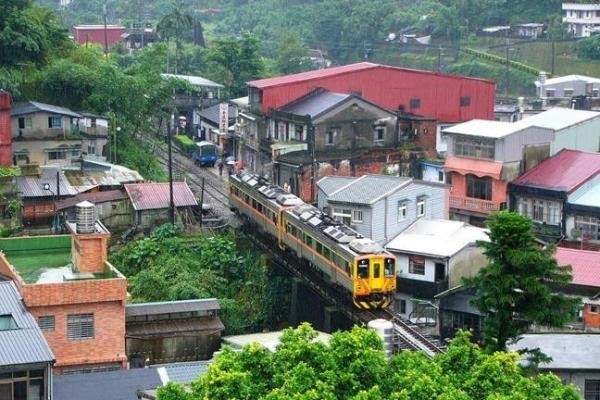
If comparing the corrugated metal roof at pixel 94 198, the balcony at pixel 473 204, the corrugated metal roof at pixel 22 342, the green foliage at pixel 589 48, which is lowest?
the balcony at pixel 473 204

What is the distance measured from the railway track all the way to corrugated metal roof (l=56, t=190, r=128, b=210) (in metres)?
3.96

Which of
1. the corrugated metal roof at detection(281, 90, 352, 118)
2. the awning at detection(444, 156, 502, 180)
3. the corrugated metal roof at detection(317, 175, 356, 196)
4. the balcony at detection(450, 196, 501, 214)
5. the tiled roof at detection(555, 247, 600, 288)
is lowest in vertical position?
the tiled roof at detection(555, 247, 600, 288)

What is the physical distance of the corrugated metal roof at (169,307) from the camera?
25.5 meters

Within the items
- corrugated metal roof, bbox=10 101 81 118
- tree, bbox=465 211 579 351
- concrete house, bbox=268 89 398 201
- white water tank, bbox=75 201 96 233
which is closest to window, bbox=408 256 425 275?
tree, bbox=465 211 579 351

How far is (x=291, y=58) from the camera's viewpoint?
68.5m

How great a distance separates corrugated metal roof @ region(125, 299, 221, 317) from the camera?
25547 millimetres

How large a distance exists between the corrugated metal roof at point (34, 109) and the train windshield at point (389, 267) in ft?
49.3

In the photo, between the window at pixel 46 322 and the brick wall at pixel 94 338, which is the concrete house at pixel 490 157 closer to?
the brick wall at pixel 94 338

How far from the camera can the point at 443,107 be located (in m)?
44.7

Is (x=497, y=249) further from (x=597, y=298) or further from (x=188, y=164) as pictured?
(x=188, y=164)

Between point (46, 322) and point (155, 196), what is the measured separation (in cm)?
1264

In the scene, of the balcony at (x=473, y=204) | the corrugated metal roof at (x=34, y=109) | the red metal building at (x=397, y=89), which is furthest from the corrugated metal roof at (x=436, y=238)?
the corrugated metal roof at (x=34, y=109)

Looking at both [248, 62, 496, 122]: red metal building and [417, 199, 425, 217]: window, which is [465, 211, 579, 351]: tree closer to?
[417, 199, 425, 217]: window

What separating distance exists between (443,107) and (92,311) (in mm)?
24690
